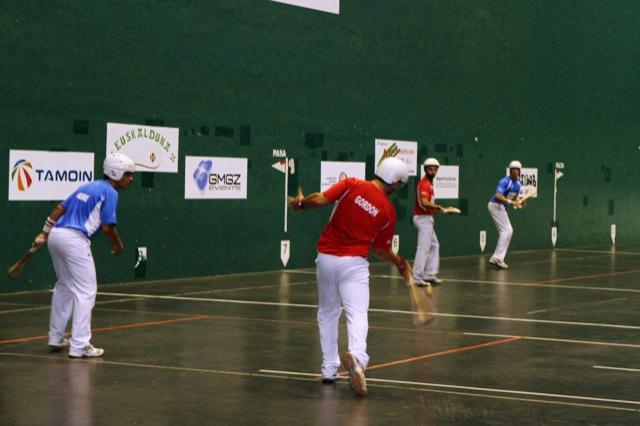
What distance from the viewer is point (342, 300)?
9703 mm

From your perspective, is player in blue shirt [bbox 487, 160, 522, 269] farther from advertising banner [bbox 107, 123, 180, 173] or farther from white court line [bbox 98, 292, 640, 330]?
white court line [bbox 98, 292, 640, 330]

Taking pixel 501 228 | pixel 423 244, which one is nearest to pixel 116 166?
pixel 423 244

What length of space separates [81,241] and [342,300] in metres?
2.68

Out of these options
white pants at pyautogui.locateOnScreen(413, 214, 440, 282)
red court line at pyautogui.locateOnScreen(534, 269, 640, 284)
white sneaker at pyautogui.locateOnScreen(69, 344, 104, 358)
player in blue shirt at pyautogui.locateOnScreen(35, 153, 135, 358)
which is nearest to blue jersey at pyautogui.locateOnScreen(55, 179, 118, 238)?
player in blue shirt at pyautogui.locateOnScreen(35, 153, 135, 358)

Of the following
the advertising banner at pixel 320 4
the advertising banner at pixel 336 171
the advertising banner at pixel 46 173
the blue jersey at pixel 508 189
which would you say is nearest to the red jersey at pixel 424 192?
the advertising banner at pixel 336 171

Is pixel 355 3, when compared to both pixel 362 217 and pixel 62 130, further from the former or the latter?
pixel 362 217

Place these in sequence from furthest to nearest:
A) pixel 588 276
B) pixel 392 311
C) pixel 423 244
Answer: pixel 588 276
pixel 423 244
pixel 392 311

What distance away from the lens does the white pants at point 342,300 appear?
951 cm

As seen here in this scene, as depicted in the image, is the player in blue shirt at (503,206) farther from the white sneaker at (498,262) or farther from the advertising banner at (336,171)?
the advertising banner at (336,171)

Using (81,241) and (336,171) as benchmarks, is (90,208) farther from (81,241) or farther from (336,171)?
(336,171)

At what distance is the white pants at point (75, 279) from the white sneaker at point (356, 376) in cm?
274

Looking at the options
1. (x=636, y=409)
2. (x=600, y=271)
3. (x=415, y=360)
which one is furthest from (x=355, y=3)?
(x=636, y=409)

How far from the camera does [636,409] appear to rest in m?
9.04

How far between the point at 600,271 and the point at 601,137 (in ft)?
31.1
